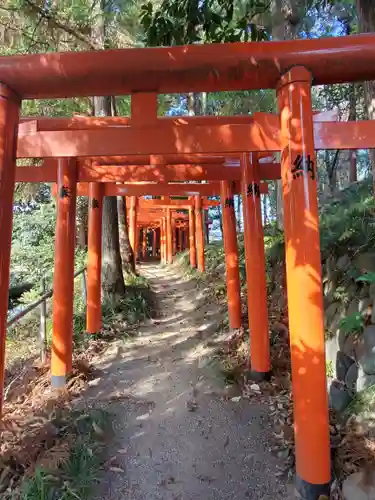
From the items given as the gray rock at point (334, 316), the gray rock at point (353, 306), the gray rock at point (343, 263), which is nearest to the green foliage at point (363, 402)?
the gray rock at point (353, 306)

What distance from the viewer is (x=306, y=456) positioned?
2.91 m

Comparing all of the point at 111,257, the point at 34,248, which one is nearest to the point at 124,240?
the point at 111,257

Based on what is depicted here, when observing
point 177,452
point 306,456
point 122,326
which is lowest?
point 177,452

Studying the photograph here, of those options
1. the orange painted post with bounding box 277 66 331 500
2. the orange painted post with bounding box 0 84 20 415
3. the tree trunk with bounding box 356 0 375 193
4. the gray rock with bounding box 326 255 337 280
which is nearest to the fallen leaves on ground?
the orange painted post with bounding box 0 84 20 415

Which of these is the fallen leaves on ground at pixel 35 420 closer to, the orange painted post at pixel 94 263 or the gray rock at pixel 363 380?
the orange painted post at pixel 94 263

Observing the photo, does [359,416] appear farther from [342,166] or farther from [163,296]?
[342,166]

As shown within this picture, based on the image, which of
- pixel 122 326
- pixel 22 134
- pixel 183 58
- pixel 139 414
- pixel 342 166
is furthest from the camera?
pixel 342 166

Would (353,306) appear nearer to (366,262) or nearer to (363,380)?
(366,262)

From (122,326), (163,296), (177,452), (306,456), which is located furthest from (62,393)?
(163,296)

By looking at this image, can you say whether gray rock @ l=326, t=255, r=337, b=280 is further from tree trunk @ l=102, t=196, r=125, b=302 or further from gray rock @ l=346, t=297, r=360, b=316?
tree trunk @ l=102, t=196, r=125, b=302

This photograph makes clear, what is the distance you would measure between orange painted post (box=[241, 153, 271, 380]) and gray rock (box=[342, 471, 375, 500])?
2124 millimetres

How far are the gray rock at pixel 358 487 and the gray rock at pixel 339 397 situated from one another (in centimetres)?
87

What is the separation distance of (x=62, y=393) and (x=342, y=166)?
56.8ft

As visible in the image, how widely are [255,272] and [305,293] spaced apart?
2209 millimetres
